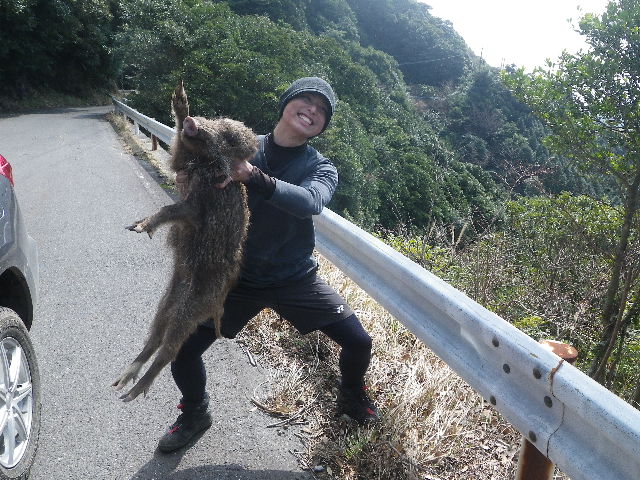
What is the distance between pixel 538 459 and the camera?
5.82 ft

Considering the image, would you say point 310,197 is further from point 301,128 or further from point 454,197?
point 454,197

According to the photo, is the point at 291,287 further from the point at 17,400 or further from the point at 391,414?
the point at 17,400

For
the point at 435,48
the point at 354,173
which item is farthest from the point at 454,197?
the point at 435,48

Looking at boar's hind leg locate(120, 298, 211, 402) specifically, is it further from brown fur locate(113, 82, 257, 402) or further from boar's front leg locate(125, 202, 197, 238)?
boar's front leg locate(125, 202, 197, 238)

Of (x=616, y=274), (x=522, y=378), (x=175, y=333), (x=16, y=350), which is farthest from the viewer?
(x=616, y=274)

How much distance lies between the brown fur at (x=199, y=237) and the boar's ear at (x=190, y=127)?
0.01m

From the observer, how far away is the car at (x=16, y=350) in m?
2.23

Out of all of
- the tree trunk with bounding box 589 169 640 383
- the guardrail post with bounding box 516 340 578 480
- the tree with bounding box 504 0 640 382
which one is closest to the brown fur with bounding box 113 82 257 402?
the guardrail post with bounding box 516 340 578 480

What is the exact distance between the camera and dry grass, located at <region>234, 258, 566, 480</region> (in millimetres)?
2334

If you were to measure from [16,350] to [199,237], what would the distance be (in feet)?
3.72

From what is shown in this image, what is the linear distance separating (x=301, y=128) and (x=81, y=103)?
102 feet

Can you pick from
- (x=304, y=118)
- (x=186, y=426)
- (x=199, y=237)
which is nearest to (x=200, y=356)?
(x=186, y=426)

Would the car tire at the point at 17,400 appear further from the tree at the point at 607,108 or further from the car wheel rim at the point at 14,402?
the tree at the point at 607,108

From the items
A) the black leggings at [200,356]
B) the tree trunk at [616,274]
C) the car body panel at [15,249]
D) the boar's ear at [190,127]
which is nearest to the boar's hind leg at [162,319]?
the black leggings at [200,356]
